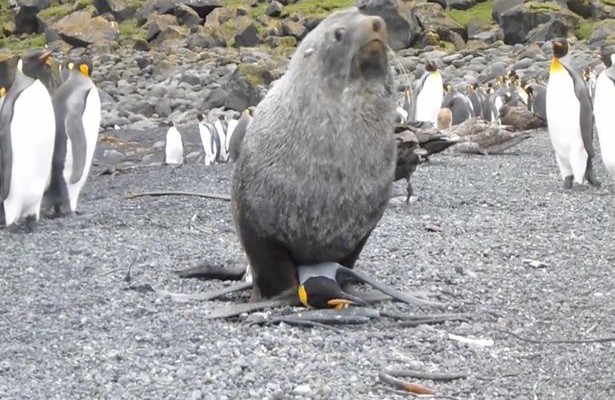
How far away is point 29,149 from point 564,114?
5516 mm

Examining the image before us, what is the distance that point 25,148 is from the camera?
927cm

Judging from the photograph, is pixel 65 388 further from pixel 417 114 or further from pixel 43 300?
pixel 417 114

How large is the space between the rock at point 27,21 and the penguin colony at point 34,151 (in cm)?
4653

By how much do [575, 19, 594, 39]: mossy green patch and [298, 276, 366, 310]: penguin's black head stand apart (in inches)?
1506

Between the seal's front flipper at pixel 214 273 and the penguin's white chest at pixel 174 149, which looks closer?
the seal's front flipper at pixel 214 273

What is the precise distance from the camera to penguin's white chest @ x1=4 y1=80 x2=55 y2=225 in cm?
925

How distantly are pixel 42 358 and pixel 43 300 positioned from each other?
120 centimetres

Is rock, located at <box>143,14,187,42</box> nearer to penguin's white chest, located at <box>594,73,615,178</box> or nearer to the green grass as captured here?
the green grass

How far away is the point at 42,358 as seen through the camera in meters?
4.76

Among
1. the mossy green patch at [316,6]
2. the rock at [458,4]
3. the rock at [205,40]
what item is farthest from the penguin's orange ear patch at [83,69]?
the rock at [458,4]

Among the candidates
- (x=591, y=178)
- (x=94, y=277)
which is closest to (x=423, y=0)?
(x=591, y=178)

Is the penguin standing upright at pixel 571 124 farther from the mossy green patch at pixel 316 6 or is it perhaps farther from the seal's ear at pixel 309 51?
the mossy green patch at pixel 316 6

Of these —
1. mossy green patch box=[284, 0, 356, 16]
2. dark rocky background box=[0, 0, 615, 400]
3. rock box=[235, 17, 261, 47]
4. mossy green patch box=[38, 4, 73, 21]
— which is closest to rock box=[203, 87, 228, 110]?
dark rocky background box=[0, 0, 615, 400]

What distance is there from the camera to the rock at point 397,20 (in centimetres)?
4134
